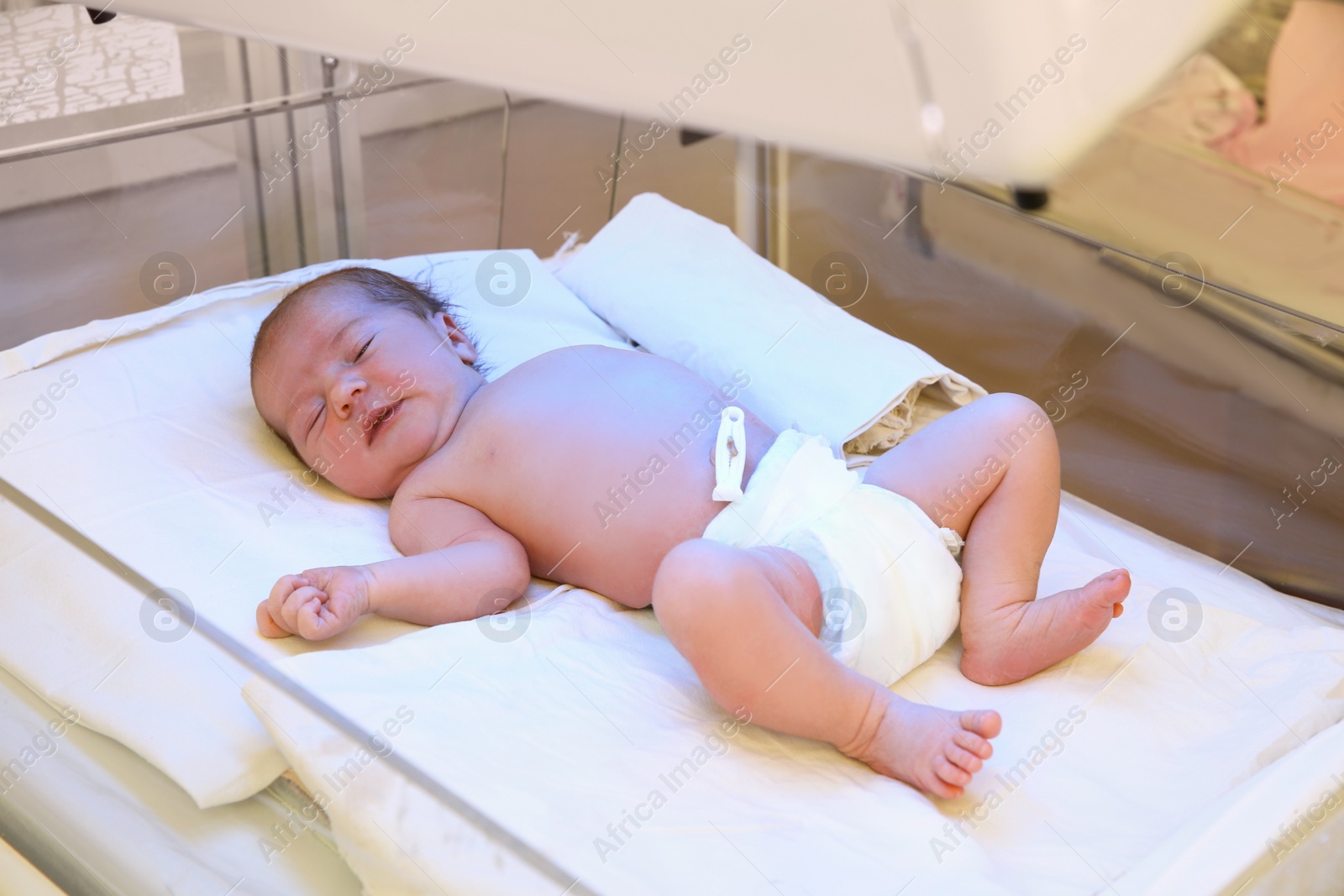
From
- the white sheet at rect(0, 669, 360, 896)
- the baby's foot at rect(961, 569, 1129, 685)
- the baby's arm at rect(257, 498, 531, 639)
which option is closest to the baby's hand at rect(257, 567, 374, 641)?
the baby's arm at rect(257, 498, 531, 639)

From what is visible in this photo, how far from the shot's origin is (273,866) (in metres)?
0.74

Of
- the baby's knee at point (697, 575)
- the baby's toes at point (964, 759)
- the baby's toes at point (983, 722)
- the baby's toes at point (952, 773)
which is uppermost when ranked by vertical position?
the baby's knee at point (697, 575)

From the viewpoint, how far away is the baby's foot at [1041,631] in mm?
958

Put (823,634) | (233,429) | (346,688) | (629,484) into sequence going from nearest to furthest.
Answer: (346,688)
(823,634)
(629,484)
(233,429)

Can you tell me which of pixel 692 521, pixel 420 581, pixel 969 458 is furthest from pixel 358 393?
pixel 969 458

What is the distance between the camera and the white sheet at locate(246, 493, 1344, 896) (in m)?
0.72

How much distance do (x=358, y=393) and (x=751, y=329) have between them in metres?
0.50

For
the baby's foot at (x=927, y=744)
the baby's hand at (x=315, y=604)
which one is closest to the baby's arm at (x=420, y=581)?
the baby's hand at (x=315, y=604)

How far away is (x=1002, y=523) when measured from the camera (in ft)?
3.38

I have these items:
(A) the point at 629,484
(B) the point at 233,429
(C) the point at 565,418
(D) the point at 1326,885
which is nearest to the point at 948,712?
(D) the point at 1326,885

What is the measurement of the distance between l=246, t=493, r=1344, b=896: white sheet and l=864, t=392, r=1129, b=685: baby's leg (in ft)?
0.13

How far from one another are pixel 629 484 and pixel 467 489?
0.60ft

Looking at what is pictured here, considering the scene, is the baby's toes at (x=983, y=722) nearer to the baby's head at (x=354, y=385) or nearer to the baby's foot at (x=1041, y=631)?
the baby's foot at (x=1041, y=631)

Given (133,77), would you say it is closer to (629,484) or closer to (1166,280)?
(629,484)
